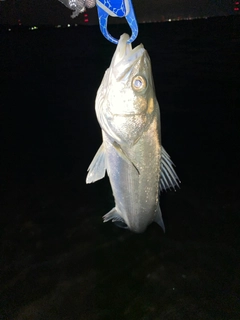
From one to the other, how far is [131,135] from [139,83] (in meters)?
0.38

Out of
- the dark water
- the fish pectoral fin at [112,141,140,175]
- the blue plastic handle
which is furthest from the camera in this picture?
the dark water

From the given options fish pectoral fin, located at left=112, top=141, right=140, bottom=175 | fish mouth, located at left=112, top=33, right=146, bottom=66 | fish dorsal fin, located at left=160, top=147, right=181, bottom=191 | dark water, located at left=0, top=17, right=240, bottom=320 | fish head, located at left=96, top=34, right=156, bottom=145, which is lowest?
dark water, located at left=0, top=17, right=240, bottom=320

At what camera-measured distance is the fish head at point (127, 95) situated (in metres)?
1.74

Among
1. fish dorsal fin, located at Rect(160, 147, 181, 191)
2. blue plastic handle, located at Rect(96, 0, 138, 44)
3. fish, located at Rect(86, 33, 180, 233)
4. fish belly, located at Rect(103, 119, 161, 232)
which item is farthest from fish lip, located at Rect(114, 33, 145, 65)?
fish dorsal fin, located at Rect(160, 147, 181, 191)

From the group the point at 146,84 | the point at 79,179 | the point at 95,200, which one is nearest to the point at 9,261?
the point at 95,200

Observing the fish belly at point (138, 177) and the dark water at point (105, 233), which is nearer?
the fish belly at point (138, 177)

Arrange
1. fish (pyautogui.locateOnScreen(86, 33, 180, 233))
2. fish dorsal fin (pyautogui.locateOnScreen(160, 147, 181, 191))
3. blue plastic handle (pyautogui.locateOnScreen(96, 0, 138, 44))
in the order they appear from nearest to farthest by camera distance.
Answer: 1. blue plastic handle (pyautogui.locateOnScreen(96, 0, 138, 44))
2. fish (pyautogui.locateOnScreen(86, 33, 180, 233))
3. fish dorsal fin (pyautogui.locateOnScreen(160, 147, 181, 191))

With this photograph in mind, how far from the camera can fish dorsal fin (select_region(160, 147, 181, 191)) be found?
2.07 meters

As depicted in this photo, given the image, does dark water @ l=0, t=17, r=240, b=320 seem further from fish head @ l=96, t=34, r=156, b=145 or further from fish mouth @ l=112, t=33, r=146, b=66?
fish mouth @ l=112, t=33, r=146, b=66

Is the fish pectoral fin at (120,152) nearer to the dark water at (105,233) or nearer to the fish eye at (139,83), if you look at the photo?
the fish eye at (139,83)

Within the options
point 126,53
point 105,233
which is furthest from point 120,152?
point 105,233

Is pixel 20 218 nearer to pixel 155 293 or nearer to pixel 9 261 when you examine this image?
pixel 9 261

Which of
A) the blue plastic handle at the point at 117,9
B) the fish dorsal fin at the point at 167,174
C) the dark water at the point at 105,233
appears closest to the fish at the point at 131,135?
the fish dorsal fin at the point at 167,174

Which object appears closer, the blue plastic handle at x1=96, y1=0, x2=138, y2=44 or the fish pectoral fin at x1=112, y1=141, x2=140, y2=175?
the blue plastic handle at x1=96, y1=0, x2=138, y2=44
